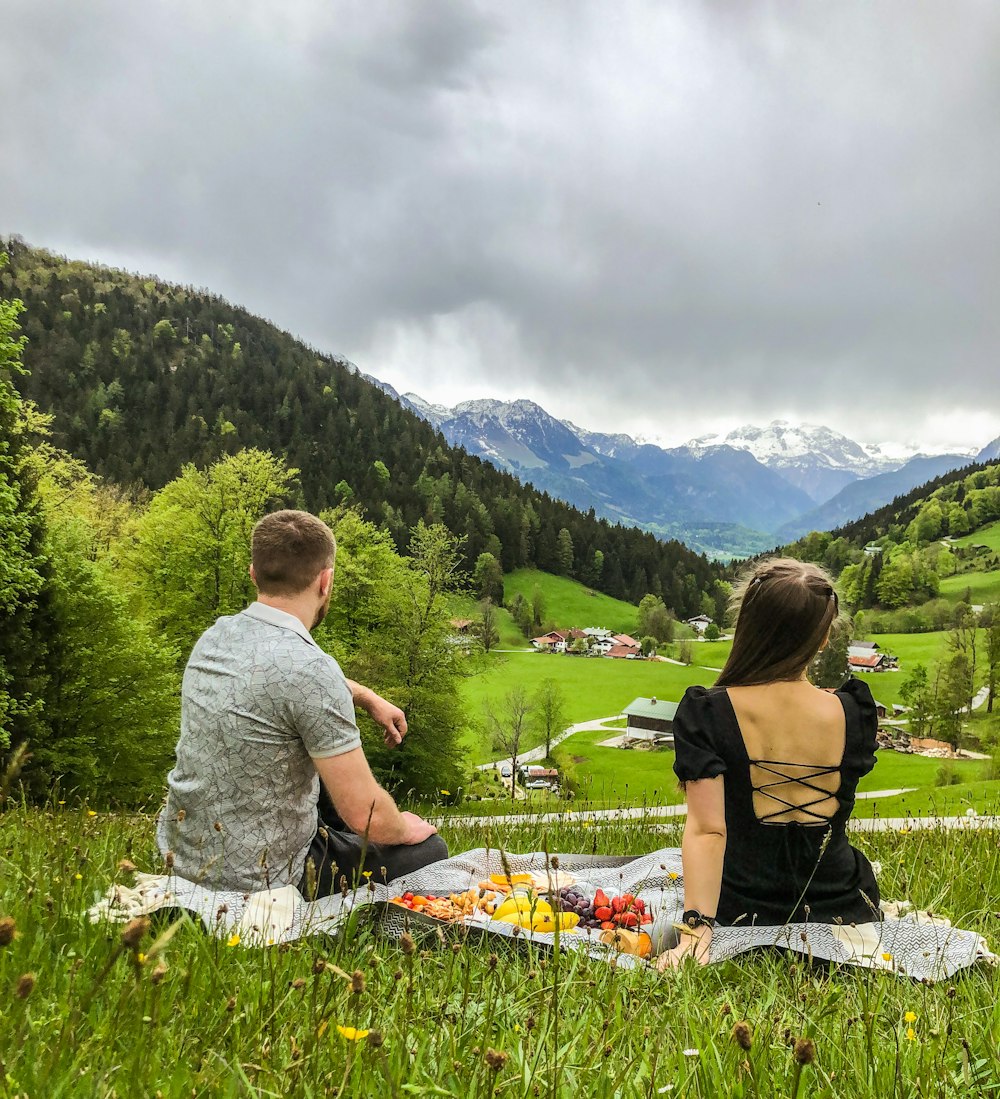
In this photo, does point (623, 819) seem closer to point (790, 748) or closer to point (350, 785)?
point (790, 748)

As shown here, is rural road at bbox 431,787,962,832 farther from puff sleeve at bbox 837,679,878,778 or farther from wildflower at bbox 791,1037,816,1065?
wildflower at bbox 791,1037,816,1065

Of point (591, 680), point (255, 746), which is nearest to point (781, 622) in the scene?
point (255, 746)

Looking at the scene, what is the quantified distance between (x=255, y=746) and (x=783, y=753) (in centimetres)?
272

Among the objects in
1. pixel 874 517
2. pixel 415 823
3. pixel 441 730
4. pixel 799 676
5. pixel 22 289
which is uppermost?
pixel 22 289

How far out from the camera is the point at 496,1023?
6.48ft

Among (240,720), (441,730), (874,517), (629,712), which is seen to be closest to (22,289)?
(629,712)

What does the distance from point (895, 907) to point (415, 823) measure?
9.16ft

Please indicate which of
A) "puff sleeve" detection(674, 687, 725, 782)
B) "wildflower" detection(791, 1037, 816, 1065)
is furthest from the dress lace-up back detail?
"wildflower" detection(791, 1037, 816, 1065)

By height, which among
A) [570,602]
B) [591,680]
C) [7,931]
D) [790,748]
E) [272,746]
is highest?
[570,602]

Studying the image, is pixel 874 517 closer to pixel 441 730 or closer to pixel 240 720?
pixel 441 730

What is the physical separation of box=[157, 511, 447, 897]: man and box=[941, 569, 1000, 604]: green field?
143618 mm

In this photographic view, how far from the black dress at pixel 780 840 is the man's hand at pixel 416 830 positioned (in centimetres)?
156

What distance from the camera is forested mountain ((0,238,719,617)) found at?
121 meters

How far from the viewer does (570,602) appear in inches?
5290
